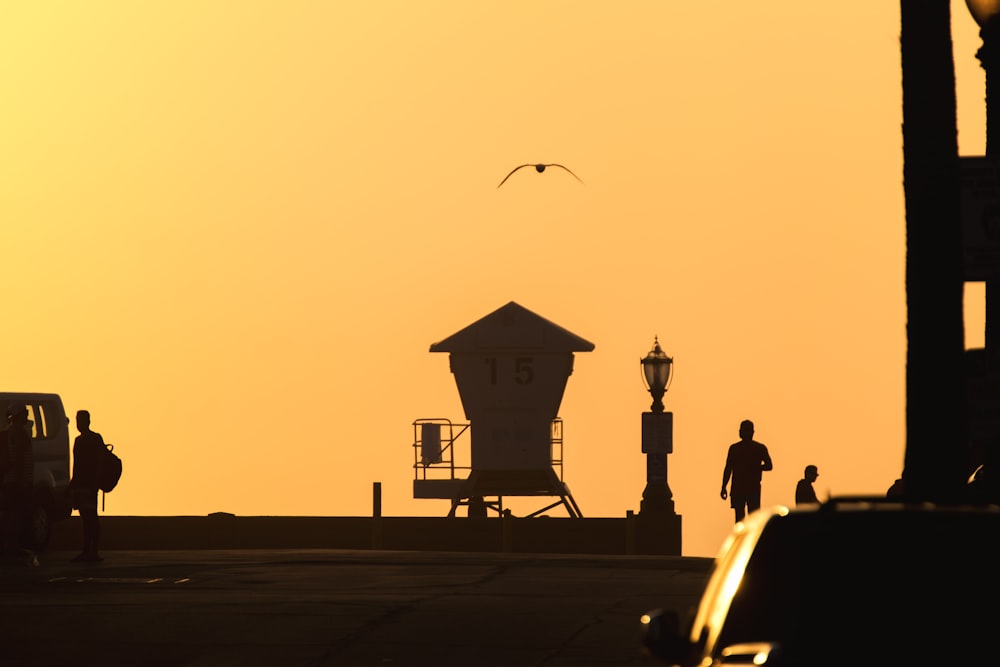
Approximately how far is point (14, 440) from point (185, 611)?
7719 millimetres

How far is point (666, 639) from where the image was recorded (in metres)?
8.58

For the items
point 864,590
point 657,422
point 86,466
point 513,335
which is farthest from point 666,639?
point 513,335

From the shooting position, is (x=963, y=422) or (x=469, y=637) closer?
(x=963, y=422)

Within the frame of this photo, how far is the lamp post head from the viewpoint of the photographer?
40625 mm

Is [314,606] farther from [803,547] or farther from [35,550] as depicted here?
[803,547]

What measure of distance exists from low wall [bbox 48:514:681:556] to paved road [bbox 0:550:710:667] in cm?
1137

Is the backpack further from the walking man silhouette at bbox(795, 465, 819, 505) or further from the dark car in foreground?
the dark car in foreground

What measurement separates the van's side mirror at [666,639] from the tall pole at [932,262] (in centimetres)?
533

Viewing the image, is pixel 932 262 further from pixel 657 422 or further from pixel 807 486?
pixel 657 422

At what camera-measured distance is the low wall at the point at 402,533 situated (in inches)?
1594

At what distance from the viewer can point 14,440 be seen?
27172 millimetres

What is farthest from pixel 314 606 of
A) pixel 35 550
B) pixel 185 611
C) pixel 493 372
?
pixel 493 372

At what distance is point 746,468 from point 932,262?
1542 centimetres

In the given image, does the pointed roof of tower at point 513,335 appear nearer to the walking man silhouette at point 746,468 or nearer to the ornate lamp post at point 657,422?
the ornate lamp post at point 657,422
